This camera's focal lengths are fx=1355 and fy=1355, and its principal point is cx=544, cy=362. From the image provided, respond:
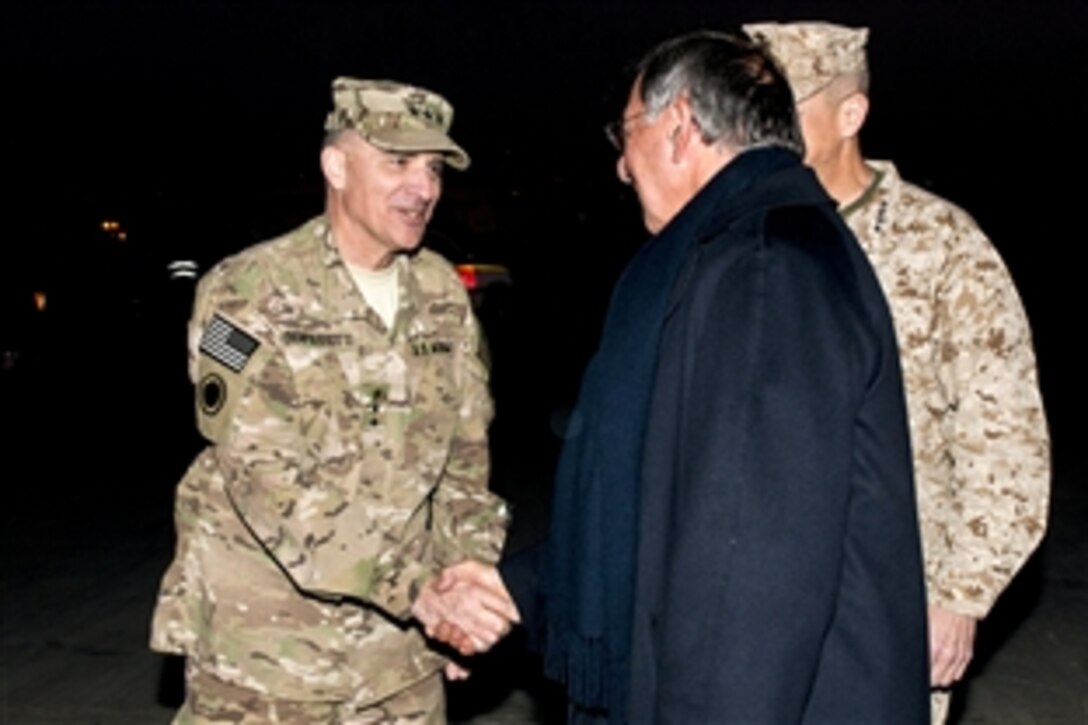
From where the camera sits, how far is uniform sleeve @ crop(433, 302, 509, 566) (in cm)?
339

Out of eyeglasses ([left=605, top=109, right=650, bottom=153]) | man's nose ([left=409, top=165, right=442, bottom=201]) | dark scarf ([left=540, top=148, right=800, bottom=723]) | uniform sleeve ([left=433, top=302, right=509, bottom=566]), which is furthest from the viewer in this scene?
uniform sleeve ([left=433, top=302, right=509, bottom=566])

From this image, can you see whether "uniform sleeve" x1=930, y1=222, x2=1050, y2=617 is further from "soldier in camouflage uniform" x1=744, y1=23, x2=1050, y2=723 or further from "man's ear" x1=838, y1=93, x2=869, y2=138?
"man's ear" x1=838, y1=93, x2=869, y2=138

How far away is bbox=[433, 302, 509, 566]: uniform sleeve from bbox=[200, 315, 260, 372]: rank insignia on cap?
0.59m

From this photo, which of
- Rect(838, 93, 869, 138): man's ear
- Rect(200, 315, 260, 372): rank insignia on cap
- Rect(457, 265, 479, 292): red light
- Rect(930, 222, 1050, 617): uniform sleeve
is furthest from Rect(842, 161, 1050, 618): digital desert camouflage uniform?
Rect(457, 265, 479, 292): red light

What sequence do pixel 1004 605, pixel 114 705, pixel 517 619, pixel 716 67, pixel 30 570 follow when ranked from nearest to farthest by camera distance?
1. pixel 716 67
2. pixel 517 619
3. pixel 114 705
4. pixel 1004 605
5. pixel 30 570

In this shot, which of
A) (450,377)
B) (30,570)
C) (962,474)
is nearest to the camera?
(962,474)

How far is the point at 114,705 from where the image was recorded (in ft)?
17.0

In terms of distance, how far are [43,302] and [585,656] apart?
14.5 metres

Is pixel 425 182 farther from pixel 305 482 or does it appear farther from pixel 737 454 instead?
pixel 737 454

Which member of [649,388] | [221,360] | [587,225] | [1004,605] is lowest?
[587,225]

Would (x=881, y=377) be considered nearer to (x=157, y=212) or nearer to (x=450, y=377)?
(x=450, y=377)

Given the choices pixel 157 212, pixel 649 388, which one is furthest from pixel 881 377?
pixel 157 212

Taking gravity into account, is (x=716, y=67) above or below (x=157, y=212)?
above

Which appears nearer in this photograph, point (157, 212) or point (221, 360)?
point (221, 360)
